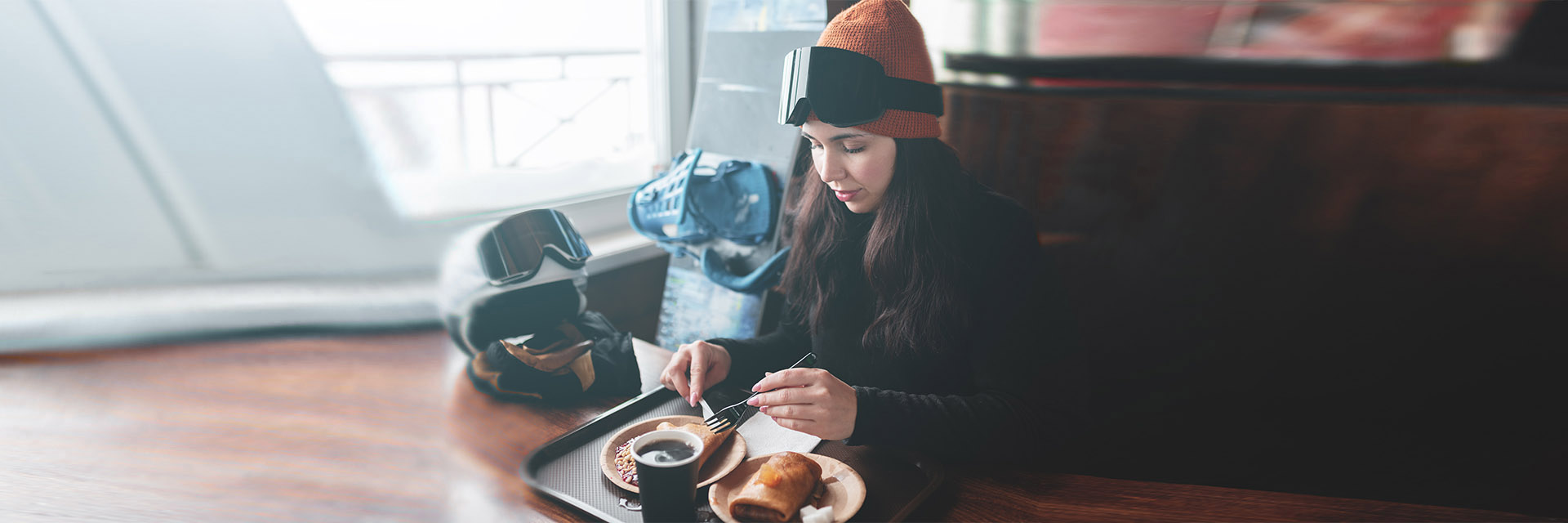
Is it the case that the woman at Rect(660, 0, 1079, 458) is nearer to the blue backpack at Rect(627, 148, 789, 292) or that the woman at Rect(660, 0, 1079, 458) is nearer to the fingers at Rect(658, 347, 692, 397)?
the fingers at Rect(658, 347, 692, 397)

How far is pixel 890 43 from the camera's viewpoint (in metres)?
0.77

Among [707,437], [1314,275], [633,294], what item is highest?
[1314,275]

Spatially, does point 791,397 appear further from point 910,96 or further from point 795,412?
point 910,96

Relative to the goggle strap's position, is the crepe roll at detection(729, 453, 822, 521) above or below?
below

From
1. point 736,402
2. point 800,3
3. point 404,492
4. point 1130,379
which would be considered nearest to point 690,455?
point 736,402

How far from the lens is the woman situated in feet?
2.46

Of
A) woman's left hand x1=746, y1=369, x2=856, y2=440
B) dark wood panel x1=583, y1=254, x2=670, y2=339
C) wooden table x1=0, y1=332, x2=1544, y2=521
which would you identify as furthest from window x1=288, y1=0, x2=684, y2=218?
dark wood panel x1=583, y1=254, x2=670, y2=339

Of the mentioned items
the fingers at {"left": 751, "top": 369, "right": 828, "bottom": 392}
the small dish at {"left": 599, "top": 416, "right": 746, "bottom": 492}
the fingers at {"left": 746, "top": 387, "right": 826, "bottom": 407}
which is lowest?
the small dish at {"left": 599, "top": 416, "right": 746, "bottom": 492}

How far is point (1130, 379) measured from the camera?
1.17 meters

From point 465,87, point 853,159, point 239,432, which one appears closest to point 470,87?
point 465,87

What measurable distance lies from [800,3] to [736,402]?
A: 36.7 inches

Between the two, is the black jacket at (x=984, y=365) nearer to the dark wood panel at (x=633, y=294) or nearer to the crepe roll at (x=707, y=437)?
the crepe roll at (x=707, y=437)

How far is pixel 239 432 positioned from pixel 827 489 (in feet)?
1.66

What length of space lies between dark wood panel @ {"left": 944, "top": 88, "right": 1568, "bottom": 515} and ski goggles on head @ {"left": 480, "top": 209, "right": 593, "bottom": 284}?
814 mm
